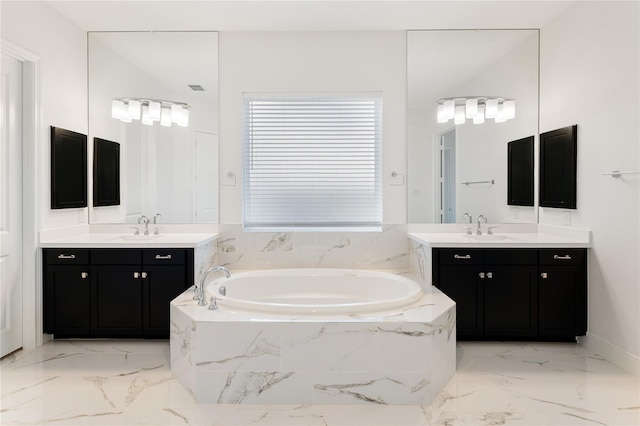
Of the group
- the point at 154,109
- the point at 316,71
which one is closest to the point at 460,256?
the point at 316,71

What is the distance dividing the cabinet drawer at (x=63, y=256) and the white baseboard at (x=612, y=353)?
A: 3729mm

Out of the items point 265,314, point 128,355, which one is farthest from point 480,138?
point 128,355

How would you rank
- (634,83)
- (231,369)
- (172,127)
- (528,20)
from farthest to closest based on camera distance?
1. (172,127)
2. (528,20)
3. (634,83)
4. (231,369)

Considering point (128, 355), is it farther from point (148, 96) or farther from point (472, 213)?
point (472, 213)

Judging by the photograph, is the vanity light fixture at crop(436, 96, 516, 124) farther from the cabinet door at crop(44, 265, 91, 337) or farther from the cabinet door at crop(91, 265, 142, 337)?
the cabinet door at crop(44, 265, 91, 337)

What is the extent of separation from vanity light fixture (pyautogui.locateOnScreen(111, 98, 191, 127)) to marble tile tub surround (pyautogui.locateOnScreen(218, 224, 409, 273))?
1036 millimetres

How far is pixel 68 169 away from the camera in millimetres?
3352

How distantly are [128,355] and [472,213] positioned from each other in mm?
2911

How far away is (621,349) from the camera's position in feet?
8.92

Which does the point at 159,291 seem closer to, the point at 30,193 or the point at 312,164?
the point at 30,193

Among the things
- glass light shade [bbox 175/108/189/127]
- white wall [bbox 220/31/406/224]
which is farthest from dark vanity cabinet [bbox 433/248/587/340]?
glass light shade [bbox 175/108/189/127]

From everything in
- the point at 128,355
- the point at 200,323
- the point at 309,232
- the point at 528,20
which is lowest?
the point at 128,355

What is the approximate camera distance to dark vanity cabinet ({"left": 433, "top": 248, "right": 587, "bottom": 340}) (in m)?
3.04


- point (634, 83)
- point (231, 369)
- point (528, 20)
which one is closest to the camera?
point (231, 369)
